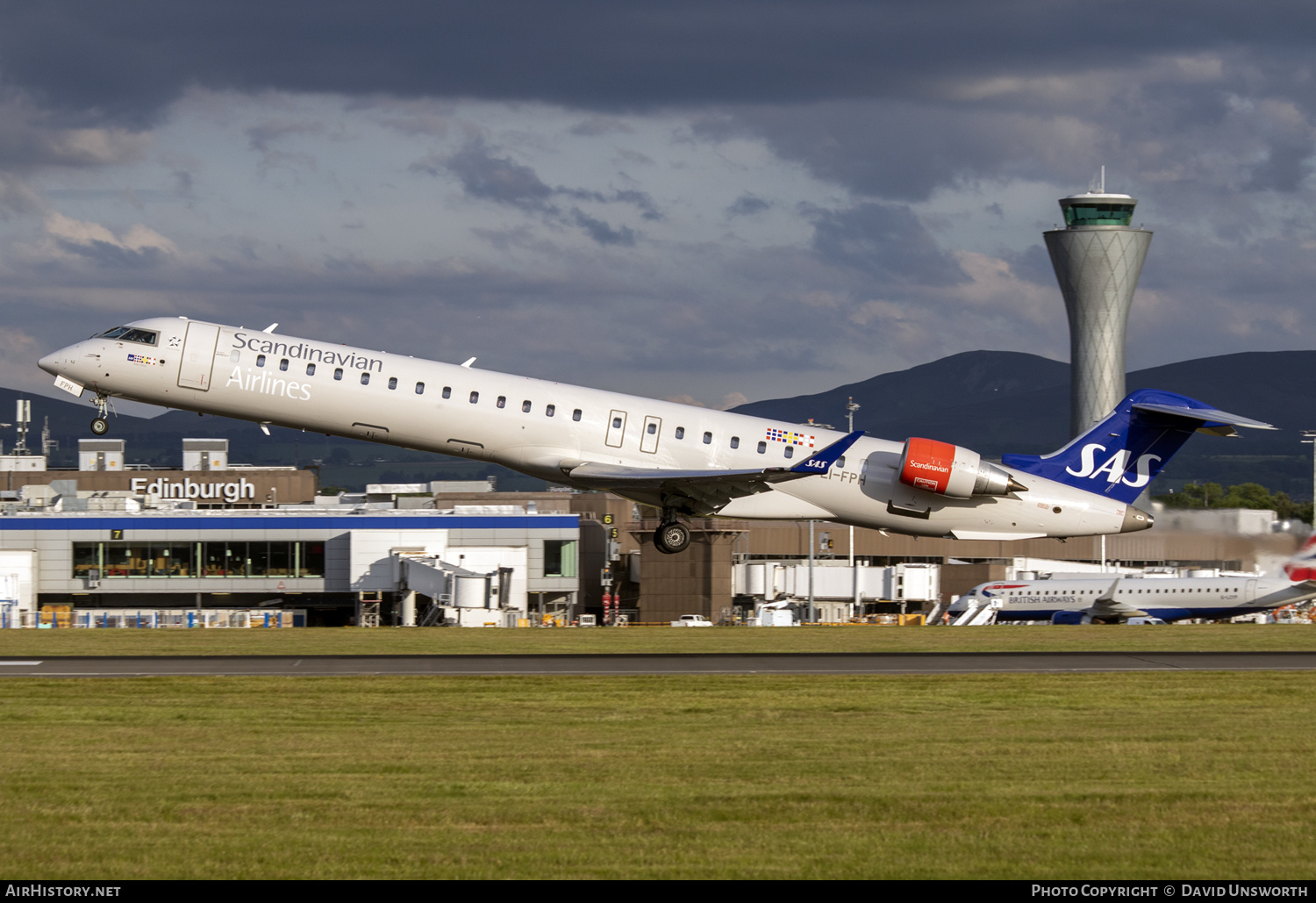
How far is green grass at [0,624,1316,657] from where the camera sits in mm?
36250

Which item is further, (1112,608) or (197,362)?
(1112,608)

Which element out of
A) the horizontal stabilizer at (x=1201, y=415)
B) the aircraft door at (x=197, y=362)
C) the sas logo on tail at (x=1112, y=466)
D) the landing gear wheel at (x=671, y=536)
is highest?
the aircraft door at (x=197, y=362)

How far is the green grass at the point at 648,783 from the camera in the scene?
48.2 feet

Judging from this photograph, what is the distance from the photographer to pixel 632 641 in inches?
1574

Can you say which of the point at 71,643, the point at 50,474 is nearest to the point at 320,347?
the point at 71,643

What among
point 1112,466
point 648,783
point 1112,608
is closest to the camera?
point 648,783

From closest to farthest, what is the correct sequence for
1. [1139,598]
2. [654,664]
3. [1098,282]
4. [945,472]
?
[654,664]
[945,472]
[1139,598]
[1098,282]

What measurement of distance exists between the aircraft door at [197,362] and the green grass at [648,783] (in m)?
8.69

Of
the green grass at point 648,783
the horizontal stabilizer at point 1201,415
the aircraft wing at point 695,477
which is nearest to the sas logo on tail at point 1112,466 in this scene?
the horizontal stabilizer at point 1201,415

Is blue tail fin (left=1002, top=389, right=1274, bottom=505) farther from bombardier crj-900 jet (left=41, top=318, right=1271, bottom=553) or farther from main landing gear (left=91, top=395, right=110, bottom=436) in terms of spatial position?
main landing gear (left=91, top=395, right=110, bottom=436)

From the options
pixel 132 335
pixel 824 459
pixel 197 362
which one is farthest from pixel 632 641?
pixel 132 335

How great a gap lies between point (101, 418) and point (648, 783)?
22105mm

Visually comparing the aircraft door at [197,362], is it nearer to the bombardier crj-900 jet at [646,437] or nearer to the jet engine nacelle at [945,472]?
the bombardier crj-900 jet at [646,437]

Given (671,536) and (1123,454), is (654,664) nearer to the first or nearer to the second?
(671,536)
